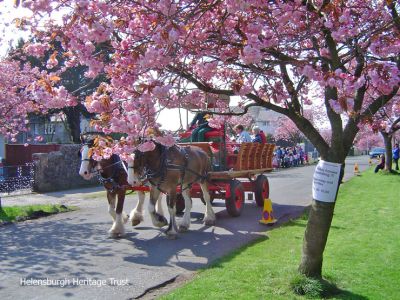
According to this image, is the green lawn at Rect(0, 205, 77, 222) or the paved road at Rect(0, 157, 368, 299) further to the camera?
the green lawn at Rect(0, 205, 77, 222)

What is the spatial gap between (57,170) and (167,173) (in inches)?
485

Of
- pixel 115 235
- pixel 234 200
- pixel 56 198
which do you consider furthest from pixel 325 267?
pixel 56 198

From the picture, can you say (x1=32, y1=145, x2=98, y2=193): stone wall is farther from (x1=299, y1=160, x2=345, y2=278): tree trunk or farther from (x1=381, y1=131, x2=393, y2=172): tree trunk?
(x1=381, y1=131, x2=393, y2=172): tree trunk

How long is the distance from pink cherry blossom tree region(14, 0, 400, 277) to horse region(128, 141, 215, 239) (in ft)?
9.60

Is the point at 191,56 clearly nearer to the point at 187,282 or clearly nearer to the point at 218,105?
the point at 218,105

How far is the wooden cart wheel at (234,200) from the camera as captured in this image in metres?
11.6

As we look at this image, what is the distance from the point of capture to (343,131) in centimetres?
601

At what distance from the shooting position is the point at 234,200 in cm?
1170

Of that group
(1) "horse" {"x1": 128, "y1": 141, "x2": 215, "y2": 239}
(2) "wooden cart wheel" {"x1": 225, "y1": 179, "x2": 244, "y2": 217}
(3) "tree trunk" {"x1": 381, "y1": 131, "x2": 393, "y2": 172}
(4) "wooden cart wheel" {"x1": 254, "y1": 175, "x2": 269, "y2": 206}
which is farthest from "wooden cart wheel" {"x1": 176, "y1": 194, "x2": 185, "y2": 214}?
(3) "tree trunk" {"x1": 381, "y1": 131, "x2": 393, "y2": 172}

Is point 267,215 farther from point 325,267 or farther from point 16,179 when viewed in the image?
point 16,179

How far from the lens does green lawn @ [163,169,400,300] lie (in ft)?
18.9

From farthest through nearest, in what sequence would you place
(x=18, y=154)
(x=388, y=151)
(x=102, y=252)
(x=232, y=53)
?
(x=388, y=151) → (x=18, y=154) → (x=102, y=252) → (x=232, y=53)

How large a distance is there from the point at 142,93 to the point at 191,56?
1.38 m

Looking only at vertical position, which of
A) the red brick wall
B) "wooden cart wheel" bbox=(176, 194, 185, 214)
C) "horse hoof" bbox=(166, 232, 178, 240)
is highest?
the red brick wall
